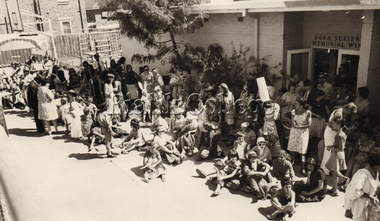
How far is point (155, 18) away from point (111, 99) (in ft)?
9.54

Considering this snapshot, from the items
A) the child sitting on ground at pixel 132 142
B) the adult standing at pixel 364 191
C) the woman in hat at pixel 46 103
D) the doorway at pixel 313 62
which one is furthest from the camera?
the woman in hat at pixel 46 103

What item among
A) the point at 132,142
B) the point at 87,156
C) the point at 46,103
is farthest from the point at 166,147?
the point at 46,103

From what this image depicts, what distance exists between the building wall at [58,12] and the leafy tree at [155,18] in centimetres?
1578

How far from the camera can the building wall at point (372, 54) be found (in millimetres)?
7094

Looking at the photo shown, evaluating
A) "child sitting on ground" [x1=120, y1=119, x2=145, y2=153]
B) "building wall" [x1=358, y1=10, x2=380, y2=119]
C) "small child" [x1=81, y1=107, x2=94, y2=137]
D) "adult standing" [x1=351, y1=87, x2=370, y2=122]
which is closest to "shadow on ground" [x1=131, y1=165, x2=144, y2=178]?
"child sitting on ground" [x1=120, y1=119, x2=145, y2=153]

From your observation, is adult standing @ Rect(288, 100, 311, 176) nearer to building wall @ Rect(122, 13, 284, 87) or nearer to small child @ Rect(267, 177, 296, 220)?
small child @ Rect(267, 177, 296, 220)

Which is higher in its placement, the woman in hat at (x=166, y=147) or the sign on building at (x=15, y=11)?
the sign on building at (x=15, y=11)

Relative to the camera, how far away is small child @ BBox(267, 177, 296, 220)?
17.7 ft

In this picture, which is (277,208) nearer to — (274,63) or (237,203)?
(237,203)

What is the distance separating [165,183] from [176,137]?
68.6 inches

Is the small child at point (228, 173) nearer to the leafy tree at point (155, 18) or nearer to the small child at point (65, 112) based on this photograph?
the leafy tree at point (155, 18)

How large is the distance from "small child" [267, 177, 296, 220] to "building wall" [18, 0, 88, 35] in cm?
2359

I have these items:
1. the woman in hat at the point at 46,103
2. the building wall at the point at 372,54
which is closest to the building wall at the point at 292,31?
the building wall at the point at 372,54

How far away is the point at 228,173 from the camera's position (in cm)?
661
